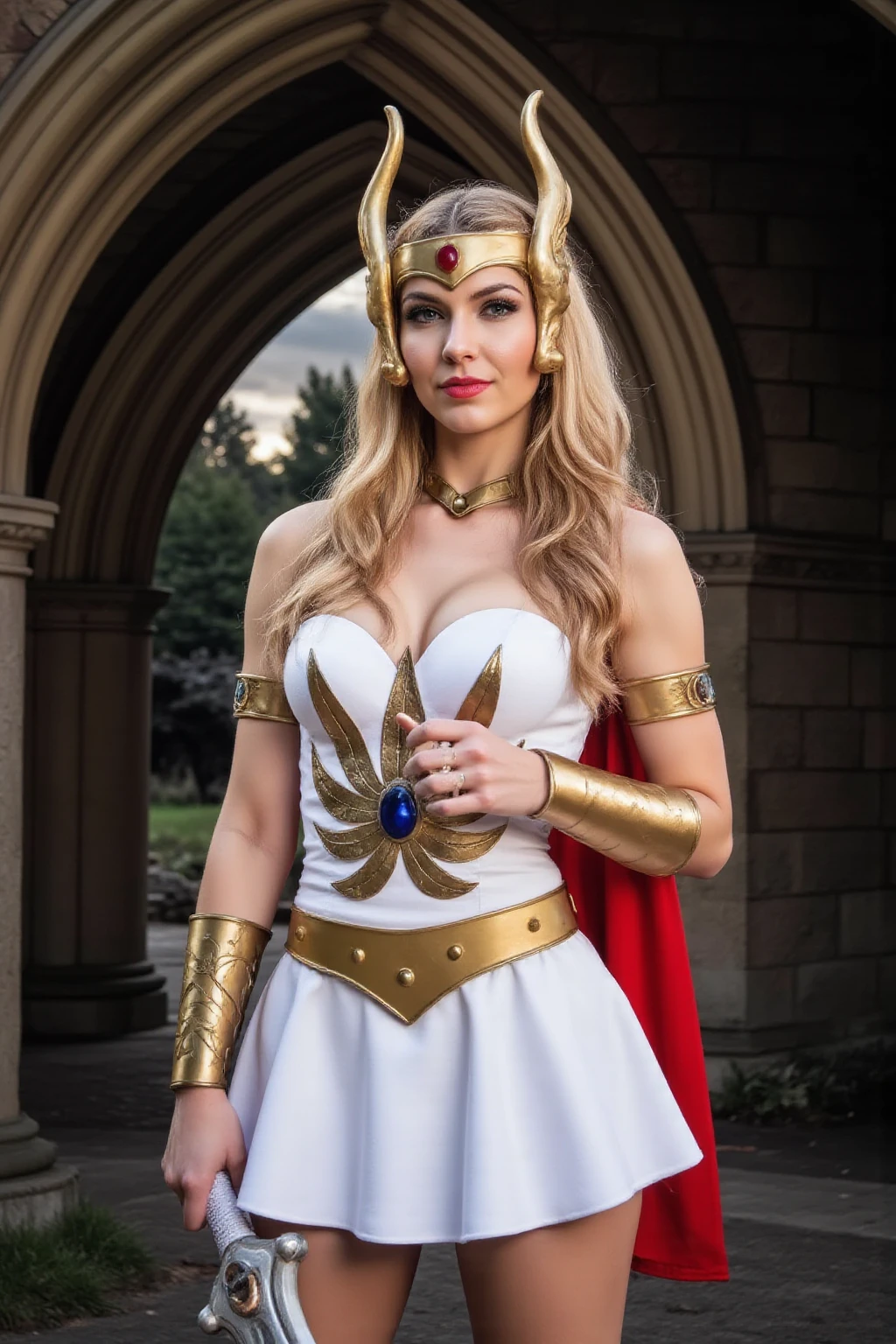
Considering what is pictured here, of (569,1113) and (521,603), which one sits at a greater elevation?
(521,603)

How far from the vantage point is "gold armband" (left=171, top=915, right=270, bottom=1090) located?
210cm

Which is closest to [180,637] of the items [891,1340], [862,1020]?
[862,1020]

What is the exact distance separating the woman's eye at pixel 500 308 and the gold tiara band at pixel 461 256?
0.04 m

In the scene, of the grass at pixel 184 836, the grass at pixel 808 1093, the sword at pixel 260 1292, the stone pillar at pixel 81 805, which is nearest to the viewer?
the sword at pixel 260 1292

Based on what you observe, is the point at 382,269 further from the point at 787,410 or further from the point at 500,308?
the point at 787,410

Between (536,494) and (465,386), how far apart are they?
0.15 m

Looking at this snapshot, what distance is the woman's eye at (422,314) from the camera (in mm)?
2143

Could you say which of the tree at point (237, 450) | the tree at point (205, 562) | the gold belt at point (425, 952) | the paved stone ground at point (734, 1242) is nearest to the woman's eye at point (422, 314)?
the gold belt at point (425, 952)

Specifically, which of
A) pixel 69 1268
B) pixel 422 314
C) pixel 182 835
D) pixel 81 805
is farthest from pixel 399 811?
pixel 182 835

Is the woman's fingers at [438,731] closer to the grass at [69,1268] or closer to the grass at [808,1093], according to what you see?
the grass at [69,1268]

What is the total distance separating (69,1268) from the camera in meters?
4.72

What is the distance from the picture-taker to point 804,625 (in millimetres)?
7406

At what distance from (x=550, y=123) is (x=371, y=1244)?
17.7ft

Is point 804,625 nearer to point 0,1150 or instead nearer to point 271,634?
point 0,1150
